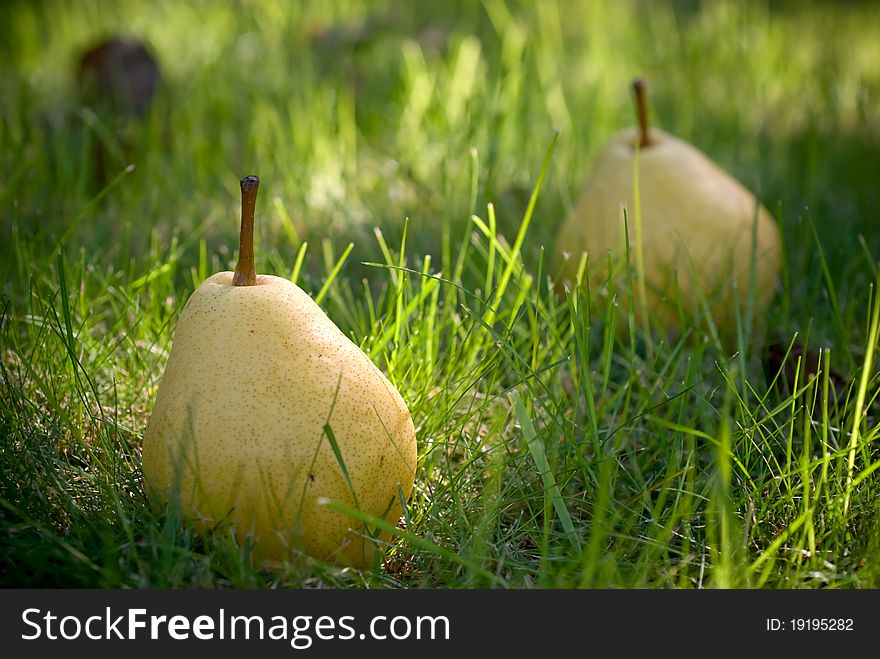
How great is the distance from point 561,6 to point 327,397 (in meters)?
3.34

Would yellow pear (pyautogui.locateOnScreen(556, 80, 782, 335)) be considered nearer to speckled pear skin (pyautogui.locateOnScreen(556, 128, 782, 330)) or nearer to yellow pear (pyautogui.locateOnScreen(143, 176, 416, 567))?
speckled pear skin (pyautogui.locateOnScreen(556, 128, 782, 330))

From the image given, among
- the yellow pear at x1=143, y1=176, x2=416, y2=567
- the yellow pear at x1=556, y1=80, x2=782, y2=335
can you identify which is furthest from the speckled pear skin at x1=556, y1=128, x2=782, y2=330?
the yellow pear at x1=143, y1=176, x2=416, y2=567

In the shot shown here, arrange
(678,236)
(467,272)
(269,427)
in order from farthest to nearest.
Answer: (467,272), (678,236), (269,427)

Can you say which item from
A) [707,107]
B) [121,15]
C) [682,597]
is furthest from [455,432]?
[121,15]

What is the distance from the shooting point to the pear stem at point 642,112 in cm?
188

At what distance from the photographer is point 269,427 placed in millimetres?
1157

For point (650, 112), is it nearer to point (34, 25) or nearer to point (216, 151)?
point (216, 151)

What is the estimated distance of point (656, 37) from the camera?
3.71m

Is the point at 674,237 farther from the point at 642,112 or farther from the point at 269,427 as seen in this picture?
the point at 269,427

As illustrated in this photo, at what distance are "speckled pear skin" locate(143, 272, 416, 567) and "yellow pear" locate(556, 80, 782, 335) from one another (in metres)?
0.76

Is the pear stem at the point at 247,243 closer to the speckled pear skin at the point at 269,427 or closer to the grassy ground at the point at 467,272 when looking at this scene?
the speckled pear skin at the point at 269,427

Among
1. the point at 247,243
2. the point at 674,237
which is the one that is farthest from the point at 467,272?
the point at 247,243

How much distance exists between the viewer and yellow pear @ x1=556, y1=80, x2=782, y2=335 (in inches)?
72.7

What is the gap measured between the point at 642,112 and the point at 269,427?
1.09m
